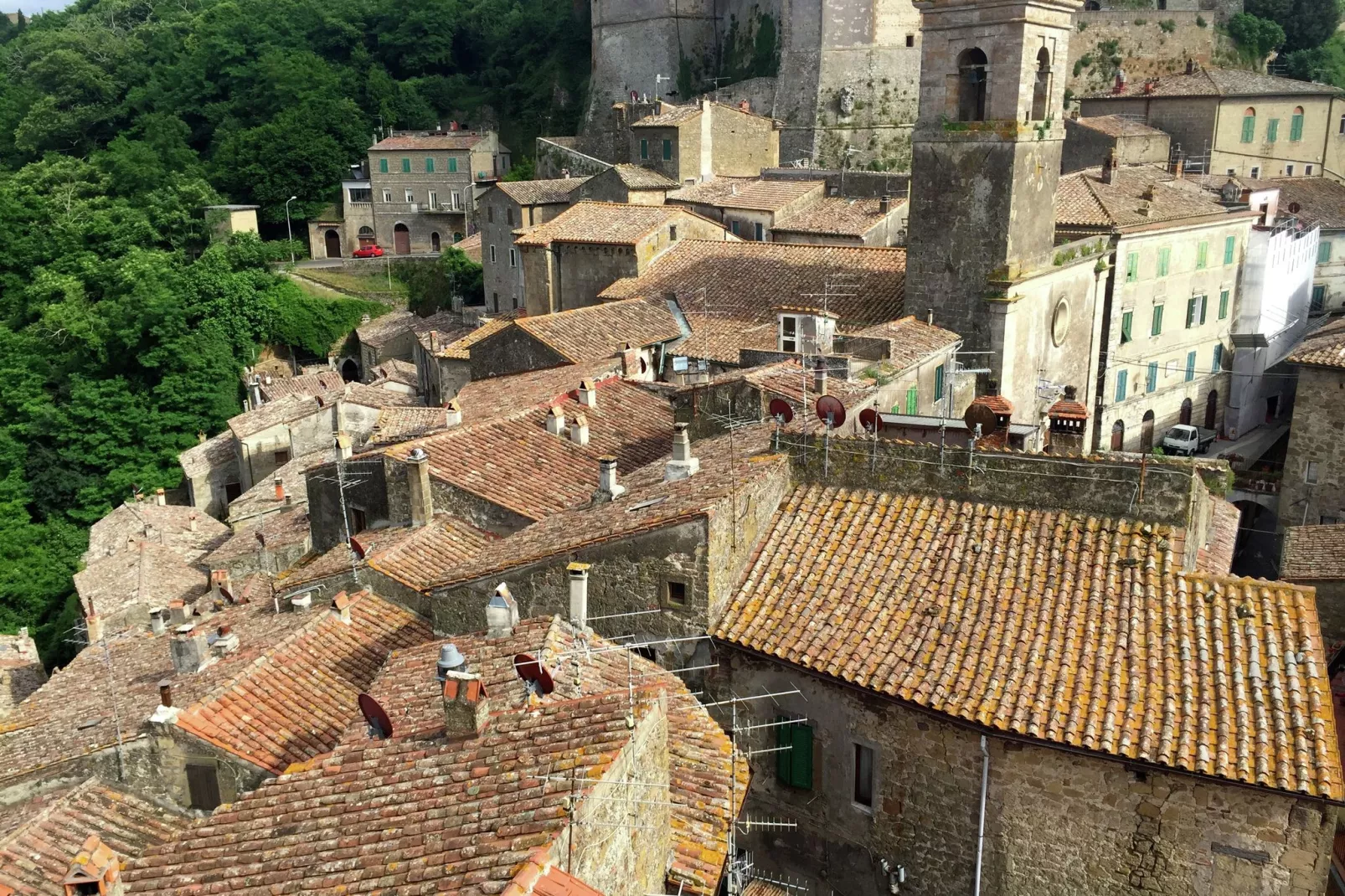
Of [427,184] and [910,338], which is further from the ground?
[427,184]

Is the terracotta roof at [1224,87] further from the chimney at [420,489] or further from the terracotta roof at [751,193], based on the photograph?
the chimney at [420,489]

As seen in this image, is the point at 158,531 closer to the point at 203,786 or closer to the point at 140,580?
the point at 140,580

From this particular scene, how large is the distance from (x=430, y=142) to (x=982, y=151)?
161 ft

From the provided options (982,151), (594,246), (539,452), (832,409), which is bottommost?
(539,452)

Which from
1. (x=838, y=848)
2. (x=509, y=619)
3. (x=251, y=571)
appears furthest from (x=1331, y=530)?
(x=251, y=571)

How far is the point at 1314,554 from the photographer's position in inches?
877

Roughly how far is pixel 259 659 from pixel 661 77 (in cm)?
5781

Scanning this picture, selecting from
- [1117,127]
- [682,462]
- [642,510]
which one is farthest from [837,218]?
[642,510]

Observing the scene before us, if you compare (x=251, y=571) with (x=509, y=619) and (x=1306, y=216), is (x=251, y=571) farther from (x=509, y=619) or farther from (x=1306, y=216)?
(x=1306, y=216)

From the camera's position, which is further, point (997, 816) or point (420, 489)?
point (420, 489)

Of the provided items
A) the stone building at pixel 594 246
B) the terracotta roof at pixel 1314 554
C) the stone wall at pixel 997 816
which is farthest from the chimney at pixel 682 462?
the stone building at pixel 594 246

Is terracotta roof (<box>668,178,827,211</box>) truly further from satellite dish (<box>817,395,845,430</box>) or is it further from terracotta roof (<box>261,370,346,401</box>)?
satellite dish (<box>817,395,845,430</box>)

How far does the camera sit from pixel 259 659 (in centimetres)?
1355

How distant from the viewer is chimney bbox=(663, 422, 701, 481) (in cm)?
1394
